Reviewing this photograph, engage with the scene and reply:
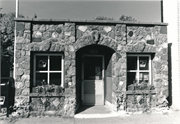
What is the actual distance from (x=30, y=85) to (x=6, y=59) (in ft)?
44.6

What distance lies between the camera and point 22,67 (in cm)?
661

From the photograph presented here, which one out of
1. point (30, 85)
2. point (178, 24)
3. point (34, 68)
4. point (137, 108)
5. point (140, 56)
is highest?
point (178, 24)

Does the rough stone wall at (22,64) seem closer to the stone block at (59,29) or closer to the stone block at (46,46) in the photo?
the stone block at (46,46)

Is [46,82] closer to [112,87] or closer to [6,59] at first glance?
[112,87]

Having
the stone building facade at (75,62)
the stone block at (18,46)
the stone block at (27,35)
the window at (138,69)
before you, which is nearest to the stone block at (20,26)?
the stone building facade at (75,62)

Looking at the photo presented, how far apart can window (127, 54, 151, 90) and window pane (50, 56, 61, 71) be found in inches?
108

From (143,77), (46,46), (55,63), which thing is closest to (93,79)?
(55,63)

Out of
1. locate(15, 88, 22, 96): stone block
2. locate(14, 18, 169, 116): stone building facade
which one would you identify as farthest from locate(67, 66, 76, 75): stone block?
locate(15, 88, 22, 96): stone block

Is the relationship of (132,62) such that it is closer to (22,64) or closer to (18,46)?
(22,64)

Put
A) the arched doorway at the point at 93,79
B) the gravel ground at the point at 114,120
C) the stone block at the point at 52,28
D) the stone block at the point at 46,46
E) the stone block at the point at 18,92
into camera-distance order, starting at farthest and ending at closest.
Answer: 1. the arched doorway at the point at 93,79
2. the stone block at the point at 52,28
3. the stone block at the point at 46,46
4. the stone block at the point at 18,92
5. the gravel ground at the point at 114,120

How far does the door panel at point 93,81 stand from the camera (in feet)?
26.8

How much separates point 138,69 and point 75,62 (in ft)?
8.39

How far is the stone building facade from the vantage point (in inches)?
261

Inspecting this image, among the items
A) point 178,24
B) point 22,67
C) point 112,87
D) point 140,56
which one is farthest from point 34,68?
point 178,24
